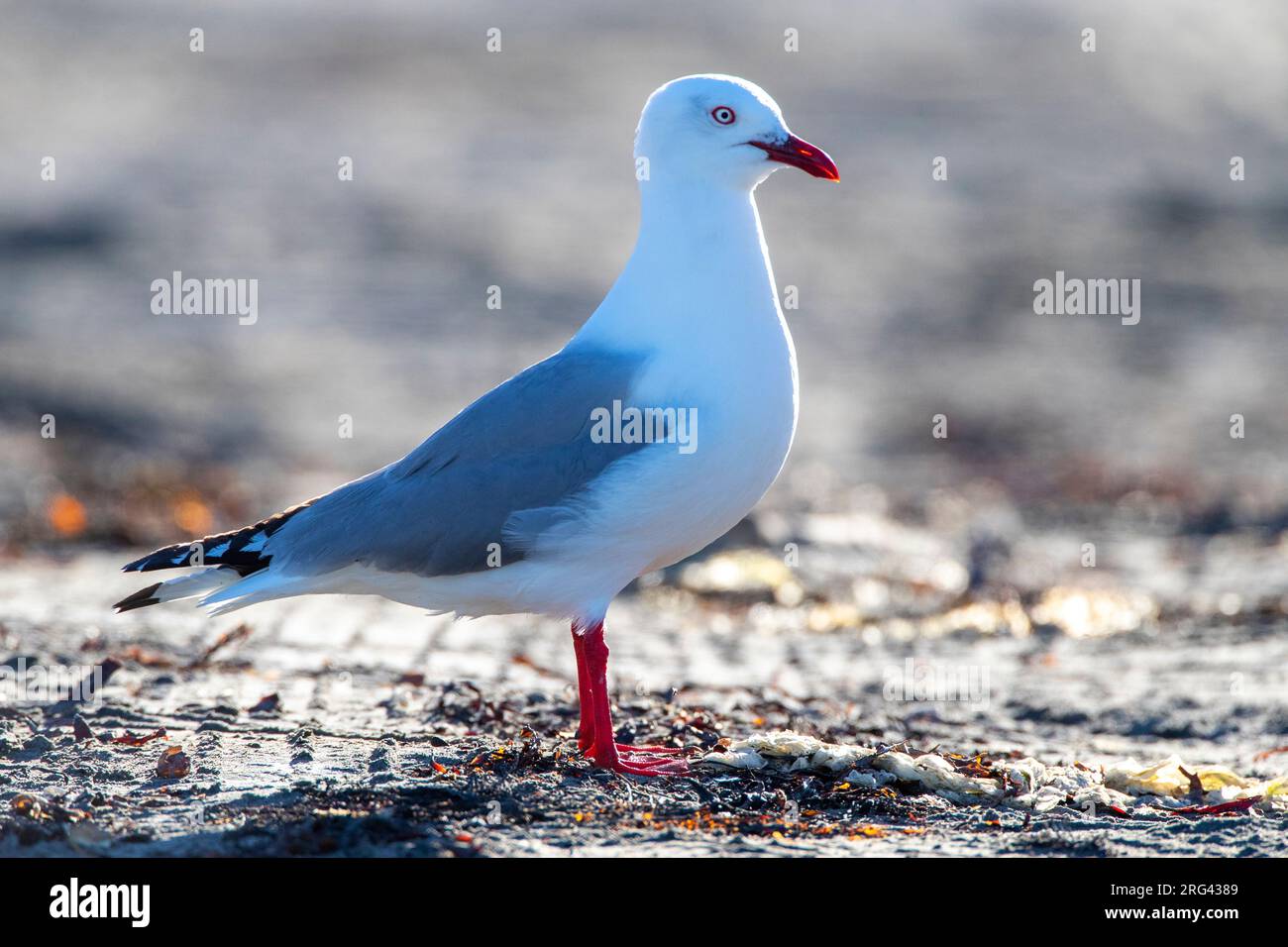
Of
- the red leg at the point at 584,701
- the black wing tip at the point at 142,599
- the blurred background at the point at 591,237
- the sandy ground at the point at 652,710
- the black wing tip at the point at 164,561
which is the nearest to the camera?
the sandy ground at the point at 652,710

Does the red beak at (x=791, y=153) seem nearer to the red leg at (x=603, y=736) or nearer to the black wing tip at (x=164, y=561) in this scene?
the red leg at (x=603, y=736)

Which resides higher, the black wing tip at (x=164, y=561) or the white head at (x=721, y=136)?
Result: the white head at (x=721, y=136)

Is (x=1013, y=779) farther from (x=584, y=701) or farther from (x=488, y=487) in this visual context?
(x=488, y=487)

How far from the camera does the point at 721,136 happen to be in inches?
254

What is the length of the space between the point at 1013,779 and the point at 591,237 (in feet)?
64.3

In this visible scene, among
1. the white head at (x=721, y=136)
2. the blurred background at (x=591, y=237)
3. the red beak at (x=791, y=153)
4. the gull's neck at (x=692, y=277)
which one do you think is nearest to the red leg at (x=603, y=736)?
the gull's neck at (x=692, y=277)

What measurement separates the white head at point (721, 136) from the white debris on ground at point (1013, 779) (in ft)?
7.54

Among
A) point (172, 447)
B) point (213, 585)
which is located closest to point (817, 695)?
point (213, 585)

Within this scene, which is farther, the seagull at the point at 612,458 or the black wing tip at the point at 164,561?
the black wing tip at the point at 164,561

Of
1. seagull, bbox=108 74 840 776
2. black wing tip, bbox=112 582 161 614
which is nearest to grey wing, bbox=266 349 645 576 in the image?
seagull, bbox=108 74 840 776

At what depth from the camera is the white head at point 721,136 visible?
645cm

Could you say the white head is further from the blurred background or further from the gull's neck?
the blurred background

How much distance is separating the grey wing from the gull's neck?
0.21 meters

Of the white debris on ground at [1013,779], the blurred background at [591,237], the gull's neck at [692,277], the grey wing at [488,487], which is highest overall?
the blurred background at [591,237]
